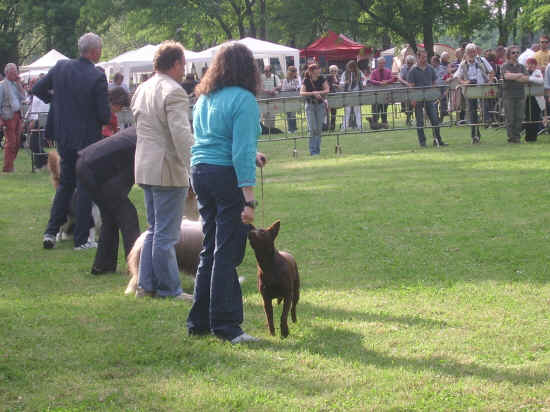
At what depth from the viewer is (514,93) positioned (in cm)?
1873

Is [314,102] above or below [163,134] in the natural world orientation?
above

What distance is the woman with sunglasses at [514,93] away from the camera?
1870 cm

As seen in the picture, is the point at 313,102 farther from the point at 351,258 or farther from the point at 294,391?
the point at 294,391

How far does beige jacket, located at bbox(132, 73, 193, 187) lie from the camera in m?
6.50

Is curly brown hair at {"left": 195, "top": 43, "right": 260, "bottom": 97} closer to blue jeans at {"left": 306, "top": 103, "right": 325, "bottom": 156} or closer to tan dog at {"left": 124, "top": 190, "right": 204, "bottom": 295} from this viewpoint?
tan dog at {"left": 124, "top": 190, "right": 204, "bottom": 295}

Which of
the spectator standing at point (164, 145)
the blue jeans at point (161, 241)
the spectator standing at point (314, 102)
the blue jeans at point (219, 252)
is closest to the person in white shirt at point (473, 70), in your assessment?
the spectator standing at point (314, 102)

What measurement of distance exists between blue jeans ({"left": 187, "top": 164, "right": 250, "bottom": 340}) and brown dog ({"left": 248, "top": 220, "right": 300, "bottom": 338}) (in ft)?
0.36

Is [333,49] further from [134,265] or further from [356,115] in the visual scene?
[134,265]

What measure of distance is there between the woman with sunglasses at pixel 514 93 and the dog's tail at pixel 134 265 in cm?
1302

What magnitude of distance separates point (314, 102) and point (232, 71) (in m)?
13.6

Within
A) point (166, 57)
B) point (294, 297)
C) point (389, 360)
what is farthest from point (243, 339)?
point (166, 57)

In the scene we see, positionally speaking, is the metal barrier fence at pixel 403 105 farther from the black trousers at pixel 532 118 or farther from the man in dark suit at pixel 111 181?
the man in dark suit at pixel 111 181

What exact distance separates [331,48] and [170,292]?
136ft

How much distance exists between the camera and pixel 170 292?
730cm
